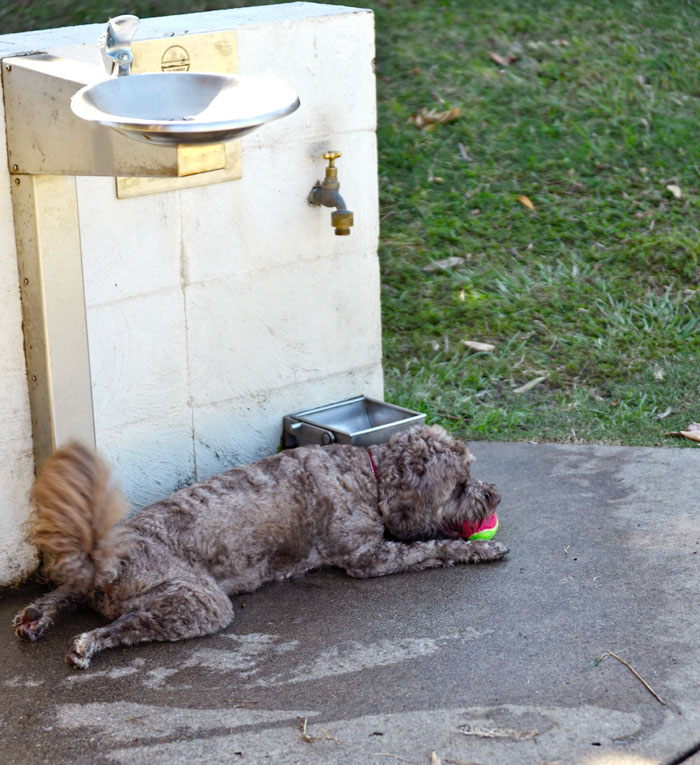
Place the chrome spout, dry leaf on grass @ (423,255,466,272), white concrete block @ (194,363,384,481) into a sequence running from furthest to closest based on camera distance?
dry leaf on grass @ (423,255,466,272) < white concrete block @ (194,363,384,481) < the chrome spout

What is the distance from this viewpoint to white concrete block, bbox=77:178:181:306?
4.63 meters

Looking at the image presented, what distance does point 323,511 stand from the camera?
478cm

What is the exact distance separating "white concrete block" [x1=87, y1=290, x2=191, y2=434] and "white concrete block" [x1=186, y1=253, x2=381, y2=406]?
0.08 metres

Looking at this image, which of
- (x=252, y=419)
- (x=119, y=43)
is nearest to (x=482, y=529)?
(x=252, y=419)

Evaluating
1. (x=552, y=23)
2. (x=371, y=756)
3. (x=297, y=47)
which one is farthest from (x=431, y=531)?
(x=552, y=23)

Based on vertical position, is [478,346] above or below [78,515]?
below

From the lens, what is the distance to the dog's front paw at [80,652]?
4.12 m

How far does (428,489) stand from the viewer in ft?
15.8

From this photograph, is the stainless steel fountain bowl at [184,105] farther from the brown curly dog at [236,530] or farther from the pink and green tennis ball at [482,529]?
the pink and green tennis ball at [482,529]

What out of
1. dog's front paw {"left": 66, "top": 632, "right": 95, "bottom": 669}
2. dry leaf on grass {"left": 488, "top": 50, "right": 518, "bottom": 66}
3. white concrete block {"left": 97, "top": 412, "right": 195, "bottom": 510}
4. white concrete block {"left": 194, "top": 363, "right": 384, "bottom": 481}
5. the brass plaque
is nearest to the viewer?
dog's front paw {"left": 66, "top": 632, "right": 95, "bottom": 669}

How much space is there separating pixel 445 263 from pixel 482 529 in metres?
3.48

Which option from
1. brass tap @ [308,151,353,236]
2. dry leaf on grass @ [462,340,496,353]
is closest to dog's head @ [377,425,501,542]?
brass tap @ [308,151,353,236]

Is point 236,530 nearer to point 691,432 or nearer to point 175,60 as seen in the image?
point 175,60

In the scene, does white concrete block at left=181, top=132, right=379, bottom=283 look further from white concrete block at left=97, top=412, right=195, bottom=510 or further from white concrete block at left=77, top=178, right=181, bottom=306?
white concrete block at left=97, top=412, right=195, bottom=510
